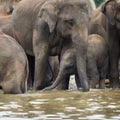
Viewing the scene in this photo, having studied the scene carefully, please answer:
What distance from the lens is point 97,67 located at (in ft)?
47.1

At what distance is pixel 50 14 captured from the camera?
44.9ft

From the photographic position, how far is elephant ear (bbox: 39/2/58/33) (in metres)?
13.6

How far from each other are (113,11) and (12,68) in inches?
123

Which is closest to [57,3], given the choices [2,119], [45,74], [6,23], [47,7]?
[47,7]

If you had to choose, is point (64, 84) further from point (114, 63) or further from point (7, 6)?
point (7, 6)

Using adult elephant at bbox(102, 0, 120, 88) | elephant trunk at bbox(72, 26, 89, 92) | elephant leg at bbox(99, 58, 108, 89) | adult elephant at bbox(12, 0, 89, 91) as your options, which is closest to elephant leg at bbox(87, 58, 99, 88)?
elephant leg at bbox(99, 58, 108, 89)

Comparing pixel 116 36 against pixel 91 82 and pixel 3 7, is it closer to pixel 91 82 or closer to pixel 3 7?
pixel 91 82

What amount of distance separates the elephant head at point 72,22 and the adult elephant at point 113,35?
1.03 m

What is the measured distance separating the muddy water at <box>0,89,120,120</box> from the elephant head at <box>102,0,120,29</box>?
8.23 feet

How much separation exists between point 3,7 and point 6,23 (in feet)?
8.65

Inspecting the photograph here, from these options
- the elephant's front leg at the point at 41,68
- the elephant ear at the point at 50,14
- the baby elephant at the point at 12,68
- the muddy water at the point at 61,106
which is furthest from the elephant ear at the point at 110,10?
the baby elephant at the point at 12,68

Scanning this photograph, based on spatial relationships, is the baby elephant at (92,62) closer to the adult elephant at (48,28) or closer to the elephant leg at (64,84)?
the elephant leg at (64,84)

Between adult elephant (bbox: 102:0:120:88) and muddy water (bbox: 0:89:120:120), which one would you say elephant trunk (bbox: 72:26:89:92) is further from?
adult elephant (bbox: 102:0:120:88)

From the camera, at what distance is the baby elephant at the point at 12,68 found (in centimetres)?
1187
